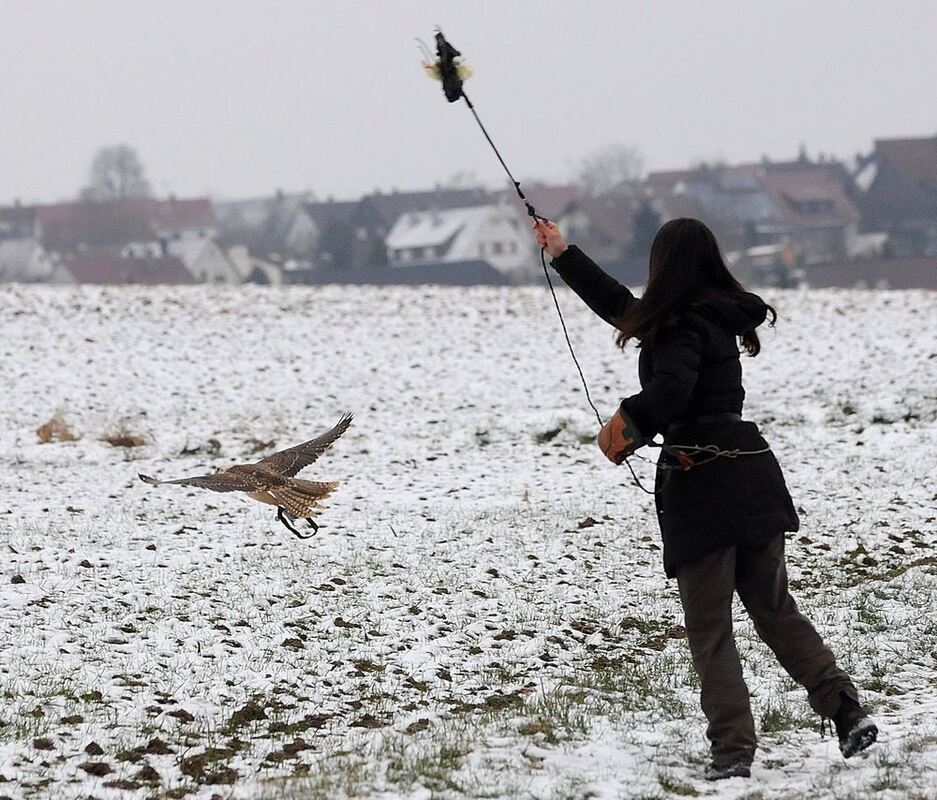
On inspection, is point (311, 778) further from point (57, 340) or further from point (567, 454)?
point (57, 340)

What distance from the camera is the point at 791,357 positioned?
23.7 meters

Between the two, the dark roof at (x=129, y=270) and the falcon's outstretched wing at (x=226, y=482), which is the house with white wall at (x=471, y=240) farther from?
the falcon's outstretched wing at (x=226, y=482)

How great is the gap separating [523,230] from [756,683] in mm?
78365

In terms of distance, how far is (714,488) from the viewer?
5109 mm

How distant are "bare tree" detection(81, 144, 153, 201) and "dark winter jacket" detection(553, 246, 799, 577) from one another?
116m

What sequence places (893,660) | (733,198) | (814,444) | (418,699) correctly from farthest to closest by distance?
(733,198) → (814,444) → (893,660) → (418,699)

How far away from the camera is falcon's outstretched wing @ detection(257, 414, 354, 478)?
729cm

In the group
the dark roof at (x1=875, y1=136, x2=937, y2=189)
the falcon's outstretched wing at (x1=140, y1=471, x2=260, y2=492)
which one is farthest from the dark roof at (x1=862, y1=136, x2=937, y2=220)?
the falcon's outstretched wing at (x1=140, y1=471, x2=260, y2=492)

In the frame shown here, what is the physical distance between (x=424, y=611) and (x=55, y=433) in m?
11.0

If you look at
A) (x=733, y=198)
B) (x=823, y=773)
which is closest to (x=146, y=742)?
(x=823, y=773)

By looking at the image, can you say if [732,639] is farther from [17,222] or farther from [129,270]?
[17,222]

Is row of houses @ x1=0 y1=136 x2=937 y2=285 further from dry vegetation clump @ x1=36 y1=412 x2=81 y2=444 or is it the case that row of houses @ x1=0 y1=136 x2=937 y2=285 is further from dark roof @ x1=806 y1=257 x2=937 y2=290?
dry vegetation clump @ x1=36 y1=412 x2=81 y2=444

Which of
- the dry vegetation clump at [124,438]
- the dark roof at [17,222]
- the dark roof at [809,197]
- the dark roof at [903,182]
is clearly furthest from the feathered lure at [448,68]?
the dark roof at [17,222]

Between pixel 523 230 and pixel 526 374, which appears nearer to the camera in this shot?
pixel 526 374
